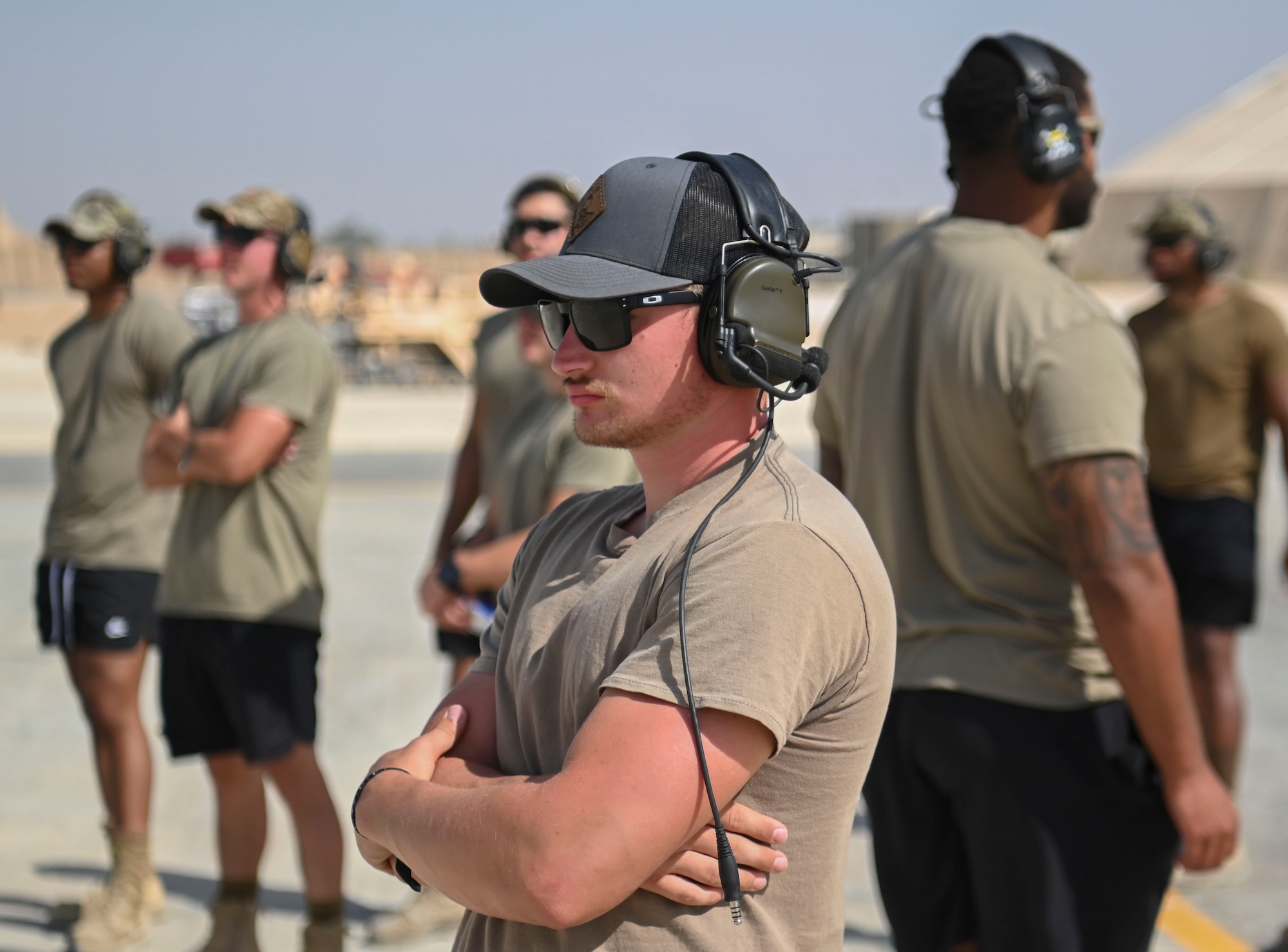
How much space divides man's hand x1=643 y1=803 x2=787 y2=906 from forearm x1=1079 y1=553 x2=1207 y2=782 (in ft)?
3.44

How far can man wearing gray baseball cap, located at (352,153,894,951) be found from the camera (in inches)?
55.3

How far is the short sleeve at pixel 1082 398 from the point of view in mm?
2334

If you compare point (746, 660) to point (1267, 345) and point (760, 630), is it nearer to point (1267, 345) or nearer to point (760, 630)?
point (760, 630)

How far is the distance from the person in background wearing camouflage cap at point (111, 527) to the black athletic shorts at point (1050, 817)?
271cm

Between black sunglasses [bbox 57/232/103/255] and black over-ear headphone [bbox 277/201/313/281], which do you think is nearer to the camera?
black over-ear headphone [bbox 277/201/313/281]

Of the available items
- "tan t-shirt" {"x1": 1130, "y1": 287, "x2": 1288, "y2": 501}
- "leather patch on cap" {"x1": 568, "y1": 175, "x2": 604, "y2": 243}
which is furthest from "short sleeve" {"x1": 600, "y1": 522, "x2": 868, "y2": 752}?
"tan t-shirt" {"x1": 1130, "y1": 287, "x2": 1288, "y2": 501}

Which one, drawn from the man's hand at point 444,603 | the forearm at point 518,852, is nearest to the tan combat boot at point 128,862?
the man's hand at point 444,603

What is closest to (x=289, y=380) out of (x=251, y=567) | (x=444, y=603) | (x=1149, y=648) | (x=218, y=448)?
(x=218, y=448)

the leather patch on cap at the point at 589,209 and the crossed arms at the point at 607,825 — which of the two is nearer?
the crossed arms at the point at 607,825

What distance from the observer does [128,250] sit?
14.4 ft

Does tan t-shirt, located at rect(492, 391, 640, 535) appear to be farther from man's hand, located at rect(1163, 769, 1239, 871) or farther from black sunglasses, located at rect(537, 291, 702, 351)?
black sunglasses, located at rect(537, 291, 702, 351)

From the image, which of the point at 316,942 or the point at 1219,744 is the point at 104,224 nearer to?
the point at 316,942

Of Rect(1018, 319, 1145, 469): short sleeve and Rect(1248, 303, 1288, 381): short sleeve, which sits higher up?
Rect(1018, 319, 1145, 469): short sleeve

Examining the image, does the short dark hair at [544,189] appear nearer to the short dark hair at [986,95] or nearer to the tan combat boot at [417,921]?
the short dark hair at [986,95]
